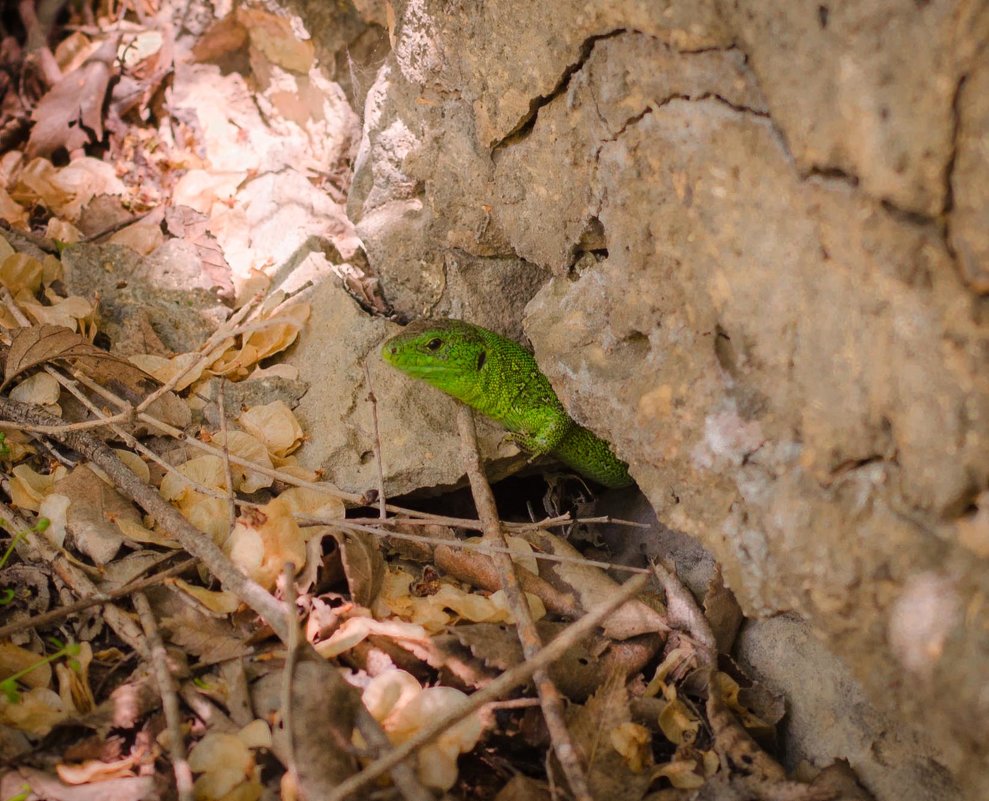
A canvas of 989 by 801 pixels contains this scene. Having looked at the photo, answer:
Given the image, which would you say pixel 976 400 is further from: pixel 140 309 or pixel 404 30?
pixel 140 309

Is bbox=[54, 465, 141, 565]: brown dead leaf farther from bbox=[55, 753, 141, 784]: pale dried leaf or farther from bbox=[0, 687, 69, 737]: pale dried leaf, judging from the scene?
bbox=[55, 753, 141, 784]: pale dried leaf

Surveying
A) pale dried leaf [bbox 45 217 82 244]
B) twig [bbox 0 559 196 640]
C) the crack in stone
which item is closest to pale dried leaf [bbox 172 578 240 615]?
twig [bbox 0 559 196 640]

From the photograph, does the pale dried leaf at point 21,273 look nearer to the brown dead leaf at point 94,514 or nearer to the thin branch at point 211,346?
the thin branch at point 211,346

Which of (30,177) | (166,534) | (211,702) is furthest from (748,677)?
(30,177)

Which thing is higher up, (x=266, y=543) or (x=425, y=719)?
(x=266, y=543)

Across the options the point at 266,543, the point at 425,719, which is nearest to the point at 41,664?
the point at 266,543

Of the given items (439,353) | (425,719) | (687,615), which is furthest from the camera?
(439,353)

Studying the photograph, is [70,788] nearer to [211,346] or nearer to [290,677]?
[290,677]
